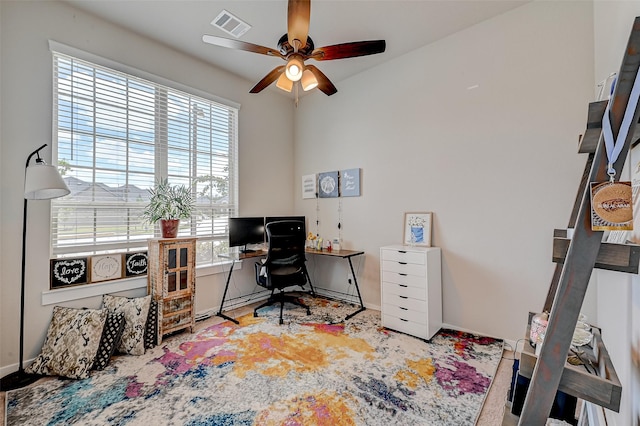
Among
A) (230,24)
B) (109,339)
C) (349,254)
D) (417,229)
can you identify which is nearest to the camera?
(109,339)

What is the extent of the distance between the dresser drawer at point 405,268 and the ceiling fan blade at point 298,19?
2.23 meters

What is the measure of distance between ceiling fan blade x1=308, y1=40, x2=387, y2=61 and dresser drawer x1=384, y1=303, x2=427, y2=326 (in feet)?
7.93

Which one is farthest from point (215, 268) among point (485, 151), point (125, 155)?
point (485, 151)

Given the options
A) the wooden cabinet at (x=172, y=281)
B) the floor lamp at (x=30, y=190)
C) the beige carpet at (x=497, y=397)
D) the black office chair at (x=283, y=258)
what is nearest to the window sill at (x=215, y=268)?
the wooden cabinet at (x=172, y=281)

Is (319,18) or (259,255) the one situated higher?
(319,18)

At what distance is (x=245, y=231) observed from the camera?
3.56 m

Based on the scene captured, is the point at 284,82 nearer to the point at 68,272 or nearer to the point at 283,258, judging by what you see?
the point at 283,258

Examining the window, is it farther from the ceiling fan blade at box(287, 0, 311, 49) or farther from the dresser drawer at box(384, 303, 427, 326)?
the dresser drawer at box(384, 303, 427, 326)

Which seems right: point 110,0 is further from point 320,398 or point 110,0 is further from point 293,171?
point 320,398

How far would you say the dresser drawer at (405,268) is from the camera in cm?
269

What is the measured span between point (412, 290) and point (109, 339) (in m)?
2.80

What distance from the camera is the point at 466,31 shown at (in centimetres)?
279

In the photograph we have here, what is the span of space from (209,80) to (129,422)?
3.50 metres

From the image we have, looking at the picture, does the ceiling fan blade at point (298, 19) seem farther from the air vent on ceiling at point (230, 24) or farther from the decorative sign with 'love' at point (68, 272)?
the decorative sign with 'love' at point (68, 272)
